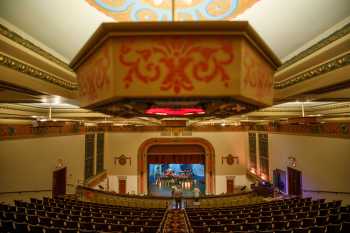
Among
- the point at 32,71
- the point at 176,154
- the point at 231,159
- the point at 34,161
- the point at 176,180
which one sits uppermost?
the point at 32,71

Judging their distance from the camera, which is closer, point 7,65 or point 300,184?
point 7,65

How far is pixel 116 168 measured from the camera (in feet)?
56.2

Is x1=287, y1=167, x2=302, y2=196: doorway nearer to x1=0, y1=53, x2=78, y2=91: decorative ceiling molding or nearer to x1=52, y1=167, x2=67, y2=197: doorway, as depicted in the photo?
x1=0, y1=53, x2=78, y2=91: decorative ceiling molding

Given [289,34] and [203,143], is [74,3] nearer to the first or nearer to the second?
[289,34]

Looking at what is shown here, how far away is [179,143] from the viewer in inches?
693

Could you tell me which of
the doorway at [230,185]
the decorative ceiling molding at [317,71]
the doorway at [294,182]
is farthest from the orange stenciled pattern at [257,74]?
the doorway at [230,185]

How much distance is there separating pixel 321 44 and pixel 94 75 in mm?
3521

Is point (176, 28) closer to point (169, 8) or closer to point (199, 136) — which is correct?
point (169, 8)

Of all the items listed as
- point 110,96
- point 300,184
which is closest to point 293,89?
point 110,96

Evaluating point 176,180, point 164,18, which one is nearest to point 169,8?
point 164,18

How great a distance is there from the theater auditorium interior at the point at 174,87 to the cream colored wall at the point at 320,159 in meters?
0.05

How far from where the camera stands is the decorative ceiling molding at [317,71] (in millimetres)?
2982

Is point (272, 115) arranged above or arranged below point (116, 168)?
above

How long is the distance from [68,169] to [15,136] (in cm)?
388
